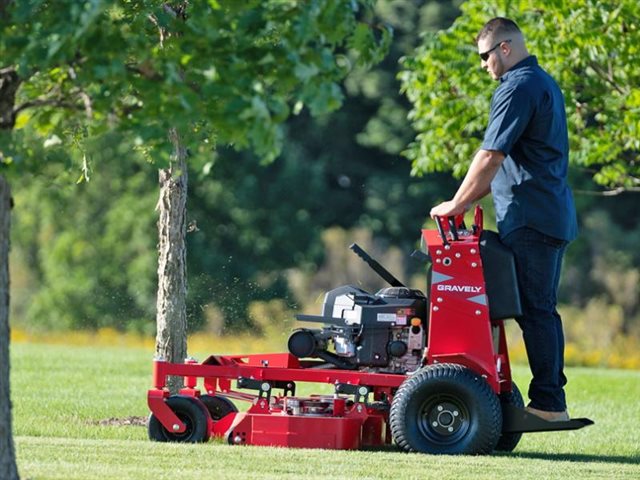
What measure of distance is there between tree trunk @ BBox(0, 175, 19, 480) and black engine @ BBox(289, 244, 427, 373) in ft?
9.58

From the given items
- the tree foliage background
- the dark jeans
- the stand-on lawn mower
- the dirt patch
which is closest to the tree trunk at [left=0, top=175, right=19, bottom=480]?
the stand-on lawn mower

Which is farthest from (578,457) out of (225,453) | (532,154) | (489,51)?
(489,51)

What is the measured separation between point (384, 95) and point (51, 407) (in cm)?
2790

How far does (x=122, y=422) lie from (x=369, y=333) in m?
2.38

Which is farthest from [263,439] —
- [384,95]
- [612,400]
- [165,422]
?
[384,95]

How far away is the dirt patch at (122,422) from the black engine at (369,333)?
1.87m

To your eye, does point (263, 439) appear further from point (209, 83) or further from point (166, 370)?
point (209, 83)

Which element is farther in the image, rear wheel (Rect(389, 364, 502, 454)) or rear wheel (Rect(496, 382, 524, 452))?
rear wheel (Rect(496, 382, 524, 452))

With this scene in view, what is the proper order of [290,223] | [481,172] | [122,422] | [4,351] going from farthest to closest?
1. [290,223]
2. [122,422]
3. [481,172]
4. [4,351]

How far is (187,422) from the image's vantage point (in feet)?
29.2

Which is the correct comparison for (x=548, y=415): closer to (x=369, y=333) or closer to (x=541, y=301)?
(x=541, y=301)

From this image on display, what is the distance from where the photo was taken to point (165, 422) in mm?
8836

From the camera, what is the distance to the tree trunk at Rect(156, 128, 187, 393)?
34.8 feet

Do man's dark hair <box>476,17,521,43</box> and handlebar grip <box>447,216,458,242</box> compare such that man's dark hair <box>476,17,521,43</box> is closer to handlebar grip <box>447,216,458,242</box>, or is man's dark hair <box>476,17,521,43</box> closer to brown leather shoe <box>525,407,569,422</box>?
handlebar grip <box>447,216,458,242</box>
